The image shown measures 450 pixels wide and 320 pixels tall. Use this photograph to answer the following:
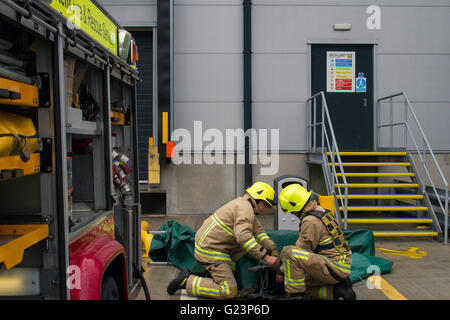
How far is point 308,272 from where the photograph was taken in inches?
171

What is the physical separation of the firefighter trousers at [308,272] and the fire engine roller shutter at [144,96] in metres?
6.03

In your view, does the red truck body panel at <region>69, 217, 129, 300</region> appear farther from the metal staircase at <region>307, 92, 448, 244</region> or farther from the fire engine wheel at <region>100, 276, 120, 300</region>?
the metal staircase at <region>307, 92, 448, 244</region>

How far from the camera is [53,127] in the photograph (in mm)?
2623

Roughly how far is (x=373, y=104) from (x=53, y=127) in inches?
334

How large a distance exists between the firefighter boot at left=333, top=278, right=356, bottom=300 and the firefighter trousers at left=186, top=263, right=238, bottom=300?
105cm

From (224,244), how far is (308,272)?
3.30ft

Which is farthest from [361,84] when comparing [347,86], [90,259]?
[90,259]

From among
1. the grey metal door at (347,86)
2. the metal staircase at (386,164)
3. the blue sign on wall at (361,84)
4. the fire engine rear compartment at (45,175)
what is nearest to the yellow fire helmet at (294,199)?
the fire engine rear compartment at (45,175)

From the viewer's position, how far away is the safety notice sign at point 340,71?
9812mm

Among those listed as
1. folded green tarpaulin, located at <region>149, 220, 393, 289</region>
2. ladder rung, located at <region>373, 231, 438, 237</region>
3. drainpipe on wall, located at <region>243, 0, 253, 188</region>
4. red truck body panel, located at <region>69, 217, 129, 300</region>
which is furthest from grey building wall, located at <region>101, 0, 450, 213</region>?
red truck body panel, located at <region>69, 217, 129, 300</region>

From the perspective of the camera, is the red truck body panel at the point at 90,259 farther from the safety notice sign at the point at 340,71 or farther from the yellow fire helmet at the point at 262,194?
the safety notice sign at the point at 340,71

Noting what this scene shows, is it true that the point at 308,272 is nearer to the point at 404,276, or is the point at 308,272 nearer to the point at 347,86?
the point at 404,276

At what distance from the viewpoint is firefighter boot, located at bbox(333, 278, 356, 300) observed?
172 inches

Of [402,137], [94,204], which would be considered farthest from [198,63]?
[94,204]
